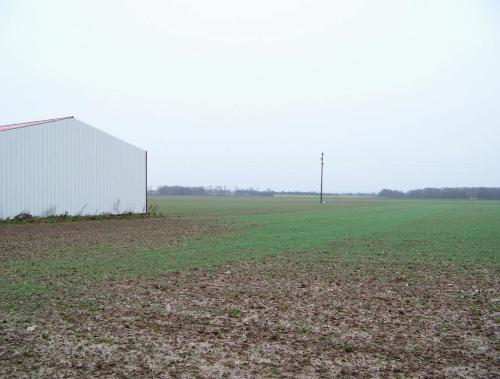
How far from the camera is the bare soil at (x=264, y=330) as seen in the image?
5.14 m

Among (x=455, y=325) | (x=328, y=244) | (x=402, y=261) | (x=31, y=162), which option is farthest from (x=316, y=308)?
(x=31, y=162)

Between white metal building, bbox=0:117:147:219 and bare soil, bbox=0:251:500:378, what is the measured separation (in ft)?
60.6

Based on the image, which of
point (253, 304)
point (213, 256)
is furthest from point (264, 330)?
point (213, 256)

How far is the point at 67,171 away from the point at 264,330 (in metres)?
24.5

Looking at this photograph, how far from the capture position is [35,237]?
61.3 feet

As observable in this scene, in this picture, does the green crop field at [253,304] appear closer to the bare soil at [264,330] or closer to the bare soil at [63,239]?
the bare soil at [264,330]

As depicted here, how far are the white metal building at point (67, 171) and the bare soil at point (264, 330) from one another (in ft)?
60.6

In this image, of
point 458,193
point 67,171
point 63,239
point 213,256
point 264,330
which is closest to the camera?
point 264,330

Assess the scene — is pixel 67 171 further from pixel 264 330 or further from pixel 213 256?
pixel 264 330

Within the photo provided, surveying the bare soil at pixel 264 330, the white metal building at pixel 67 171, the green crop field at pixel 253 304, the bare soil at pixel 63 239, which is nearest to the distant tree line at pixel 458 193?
the white metal building at pixel 67 171

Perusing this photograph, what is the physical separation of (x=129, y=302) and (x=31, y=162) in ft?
67.8

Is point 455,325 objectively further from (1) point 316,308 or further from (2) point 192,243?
(2) point 192,243

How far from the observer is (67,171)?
27984 millimetres

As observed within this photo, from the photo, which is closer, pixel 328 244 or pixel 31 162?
pixel 328 244
